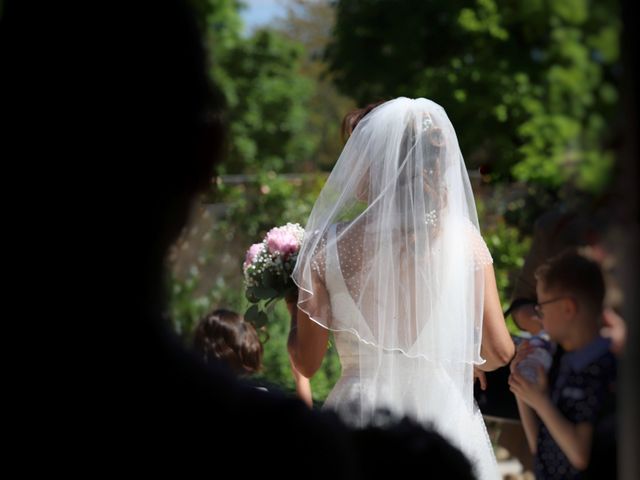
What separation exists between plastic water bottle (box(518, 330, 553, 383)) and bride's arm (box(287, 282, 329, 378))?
78 cm

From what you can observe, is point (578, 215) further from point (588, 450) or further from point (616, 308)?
point (588, 450)

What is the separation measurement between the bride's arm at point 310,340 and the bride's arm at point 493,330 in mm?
506

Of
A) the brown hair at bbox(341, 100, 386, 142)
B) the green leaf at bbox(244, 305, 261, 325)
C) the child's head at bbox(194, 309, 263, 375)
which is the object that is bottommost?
the child's head at bbox(194, 309, 263, 375)

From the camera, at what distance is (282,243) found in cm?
314

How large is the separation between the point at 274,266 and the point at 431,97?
25.0 ft

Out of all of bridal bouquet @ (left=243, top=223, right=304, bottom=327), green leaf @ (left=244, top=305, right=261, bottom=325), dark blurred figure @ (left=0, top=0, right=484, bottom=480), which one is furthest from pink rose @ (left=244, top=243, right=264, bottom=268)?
dark blurred figure @ (left=0, top=0, right=484, bottom=480)

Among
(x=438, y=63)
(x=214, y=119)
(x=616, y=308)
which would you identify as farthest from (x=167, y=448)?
(x=438, y=63)

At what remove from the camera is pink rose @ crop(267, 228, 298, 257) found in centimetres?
314

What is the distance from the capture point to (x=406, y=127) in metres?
2.79

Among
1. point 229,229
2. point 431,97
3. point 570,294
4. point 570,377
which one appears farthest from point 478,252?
point 431,97

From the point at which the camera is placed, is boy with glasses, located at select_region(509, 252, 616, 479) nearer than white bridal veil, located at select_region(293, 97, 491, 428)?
Yes

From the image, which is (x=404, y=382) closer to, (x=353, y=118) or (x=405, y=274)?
(x=405, y=274)

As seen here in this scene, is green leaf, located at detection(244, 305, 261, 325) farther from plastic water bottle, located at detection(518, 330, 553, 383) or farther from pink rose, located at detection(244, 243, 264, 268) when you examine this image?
plastic water bottle, located at detection(518, 330, 553, 383)

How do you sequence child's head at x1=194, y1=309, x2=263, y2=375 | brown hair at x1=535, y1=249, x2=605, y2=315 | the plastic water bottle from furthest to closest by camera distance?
child's head at x1=194, y1=309, x2=263, y2=375 < the plastic water bottle < brown hair at x1=535, y1=249, x2=605, y2=315
